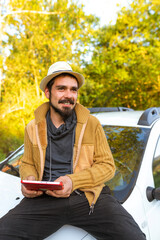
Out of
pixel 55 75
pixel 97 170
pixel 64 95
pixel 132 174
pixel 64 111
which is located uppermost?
pixel 55 75

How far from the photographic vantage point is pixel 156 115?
7.68ft

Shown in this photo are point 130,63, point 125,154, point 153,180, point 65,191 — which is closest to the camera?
point 65,191

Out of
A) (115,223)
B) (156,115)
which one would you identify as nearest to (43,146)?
(115,223)

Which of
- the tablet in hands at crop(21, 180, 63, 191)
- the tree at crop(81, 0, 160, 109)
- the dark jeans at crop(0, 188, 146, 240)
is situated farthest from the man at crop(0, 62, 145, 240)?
the tree at crop(81, 0, 160, 109)

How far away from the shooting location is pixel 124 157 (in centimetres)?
206

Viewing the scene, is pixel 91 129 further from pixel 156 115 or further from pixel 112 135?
pixel 156 115

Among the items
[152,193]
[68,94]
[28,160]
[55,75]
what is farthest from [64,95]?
[152,193]

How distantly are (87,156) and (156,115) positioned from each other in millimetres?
1036

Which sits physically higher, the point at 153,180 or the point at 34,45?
the point at 34,45

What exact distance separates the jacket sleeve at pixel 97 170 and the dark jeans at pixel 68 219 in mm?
120

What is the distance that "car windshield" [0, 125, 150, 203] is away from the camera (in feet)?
5.99

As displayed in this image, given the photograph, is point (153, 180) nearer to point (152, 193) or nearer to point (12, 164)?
point (152, 193)

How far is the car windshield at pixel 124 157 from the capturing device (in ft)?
5.99

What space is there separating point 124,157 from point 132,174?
0.22 meters
